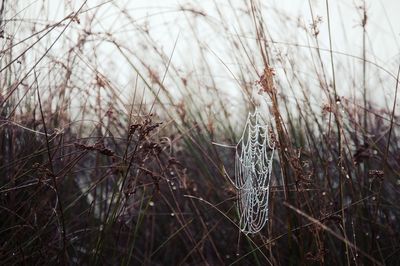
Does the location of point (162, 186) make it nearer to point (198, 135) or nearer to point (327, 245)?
point (198, 135)

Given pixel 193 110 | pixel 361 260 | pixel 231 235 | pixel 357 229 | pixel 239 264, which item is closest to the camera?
pixel 361 260

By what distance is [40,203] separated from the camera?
156 centimetres

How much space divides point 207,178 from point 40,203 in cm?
68

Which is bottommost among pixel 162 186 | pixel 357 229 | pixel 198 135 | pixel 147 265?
pixel 147 265

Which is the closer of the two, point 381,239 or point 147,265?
point 381,239

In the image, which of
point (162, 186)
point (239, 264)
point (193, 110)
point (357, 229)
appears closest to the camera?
point (357, 229)

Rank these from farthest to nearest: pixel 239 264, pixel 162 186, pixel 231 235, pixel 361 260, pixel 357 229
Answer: pixel 162 186
pixel 231 235
pixel 239 264
pixel 357 229
pixel 361 260

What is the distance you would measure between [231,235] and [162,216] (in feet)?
1.42

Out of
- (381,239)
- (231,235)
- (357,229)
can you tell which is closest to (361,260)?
(357,229)

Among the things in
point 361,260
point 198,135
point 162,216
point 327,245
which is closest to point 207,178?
point 198,135

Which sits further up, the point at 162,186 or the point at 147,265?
the point at 162,186

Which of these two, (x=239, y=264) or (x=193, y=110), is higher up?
(x=193, y=110)

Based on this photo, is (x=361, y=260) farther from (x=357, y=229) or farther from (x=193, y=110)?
(x=193, y=110)

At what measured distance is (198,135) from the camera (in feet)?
6.63
